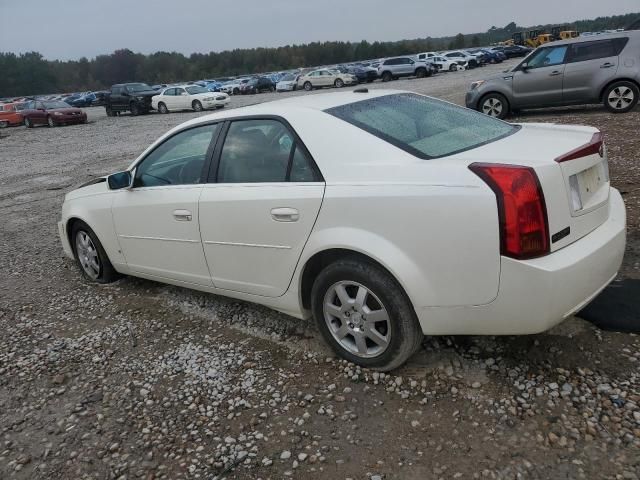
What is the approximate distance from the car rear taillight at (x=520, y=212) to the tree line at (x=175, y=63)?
85.7 m

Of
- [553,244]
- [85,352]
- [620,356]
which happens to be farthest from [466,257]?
[85,352]

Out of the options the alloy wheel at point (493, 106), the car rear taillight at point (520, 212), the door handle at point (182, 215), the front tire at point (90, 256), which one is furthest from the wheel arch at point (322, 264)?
the alloy wheel at point (493, 106)

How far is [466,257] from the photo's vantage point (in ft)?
8.28

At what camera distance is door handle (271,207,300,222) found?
10.1ft

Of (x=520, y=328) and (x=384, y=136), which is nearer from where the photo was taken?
(x=520, y=328)

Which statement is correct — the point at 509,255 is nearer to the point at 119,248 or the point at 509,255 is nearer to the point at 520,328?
the point at 520,328

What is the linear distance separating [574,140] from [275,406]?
7.31 feet

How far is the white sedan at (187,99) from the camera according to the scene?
97.8ft

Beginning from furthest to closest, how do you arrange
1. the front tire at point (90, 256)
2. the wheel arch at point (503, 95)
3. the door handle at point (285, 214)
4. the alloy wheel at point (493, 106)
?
the alloy wheel at point (493, 106) → the wheel arch at point (503, 95) → the front tire at point (90, 256) → the door handle at point (285, 214)

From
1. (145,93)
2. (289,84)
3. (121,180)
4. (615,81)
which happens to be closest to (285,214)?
(121,180)

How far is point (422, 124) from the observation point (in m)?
3.29

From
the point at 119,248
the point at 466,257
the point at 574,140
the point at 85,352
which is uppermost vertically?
the point at 574,140

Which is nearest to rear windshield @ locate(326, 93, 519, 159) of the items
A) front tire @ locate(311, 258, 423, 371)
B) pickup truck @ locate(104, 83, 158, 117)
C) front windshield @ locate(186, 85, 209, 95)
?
front tire @ locate(311, 258, 423, 371)

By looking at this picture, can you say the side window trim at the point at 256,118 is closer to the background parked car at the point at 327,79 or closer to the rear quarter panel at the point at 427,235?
the rear quarter panel at the point at 427,235
